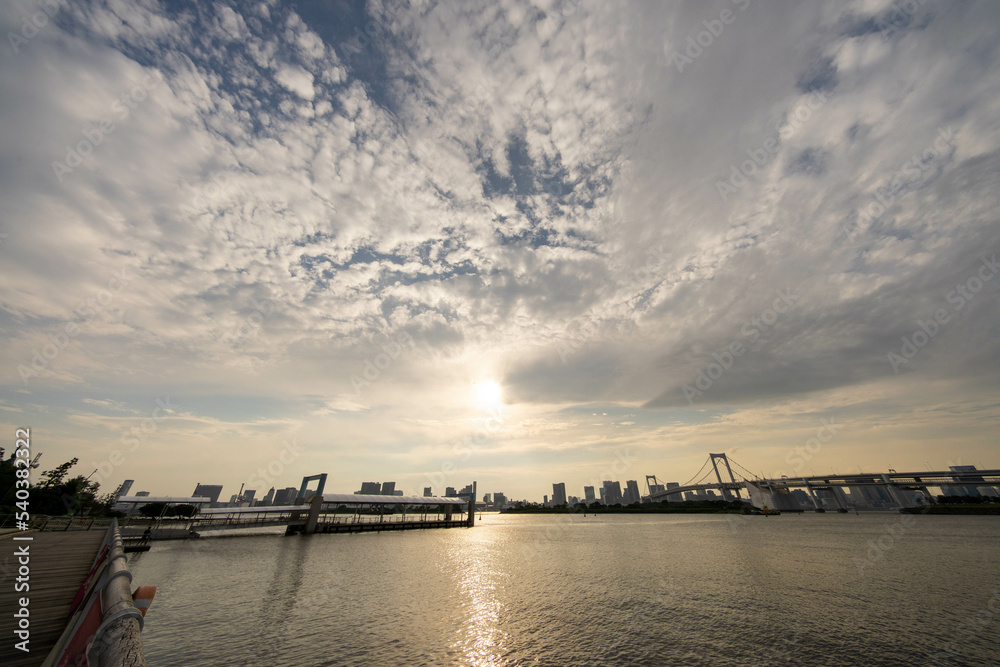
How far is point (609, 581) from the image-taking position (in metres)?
24.0

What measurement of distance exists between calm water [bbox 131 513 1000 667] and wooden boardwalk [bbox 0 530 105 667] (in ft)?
13.6

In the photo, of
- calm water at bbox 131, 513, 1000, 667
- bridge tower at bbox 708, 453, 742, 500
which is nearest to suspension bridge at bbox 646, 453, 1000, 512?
bridge tower at bbox 708, 453, 742, 500

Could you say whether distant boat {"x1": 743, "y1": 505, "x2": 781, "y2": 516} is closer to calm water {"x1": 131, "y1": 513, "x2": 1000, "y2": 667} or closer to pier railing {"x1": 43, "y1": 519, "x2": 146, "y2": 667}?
calm water {"x1": 131, "y1": 513, "x2": 1000, "y2": 667}

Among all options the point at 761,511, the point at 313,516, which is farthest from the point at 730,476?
the point at 313,516

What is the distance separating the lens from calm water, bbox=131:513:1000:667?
42.6ft

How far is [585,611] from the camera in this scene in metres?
17.8

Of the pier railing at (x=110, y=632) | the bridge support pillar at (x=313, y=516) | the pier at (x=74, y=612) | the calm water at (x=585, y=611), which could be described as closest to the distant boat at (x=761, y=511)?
the calm water at (x=585, y=611)

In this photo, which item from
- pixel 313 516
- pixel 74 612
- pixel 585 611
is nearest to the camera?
pixel 74 612

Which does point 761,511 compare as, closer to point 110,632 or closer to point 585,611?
point 585,611

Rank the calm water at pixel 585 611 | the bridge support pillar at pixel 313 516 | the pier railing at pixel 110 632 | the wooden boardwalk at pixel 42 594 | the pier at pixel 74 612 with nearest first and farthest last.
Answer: the pier railing at pixel 110 632 → the pier at pixel 74 612 → the wooden boardwalk at pixel 42 594 → the calm water at pixel 585 611 → the bridge support pillar at pixel 313 516

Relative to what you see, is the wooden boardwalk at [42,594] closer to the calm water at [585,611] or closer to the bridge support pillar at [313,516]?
the calm water at [585,611]

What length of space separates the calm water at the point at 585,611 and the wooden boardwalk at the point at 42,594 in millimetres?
4147

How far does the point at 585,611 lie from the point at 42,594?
784 inches

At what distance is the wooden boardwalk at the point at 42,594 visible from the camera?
20.4 ft
